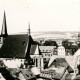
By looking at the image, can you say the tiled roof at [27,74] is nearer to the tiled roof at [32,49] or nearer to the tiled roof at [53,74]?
the tiled roof at [53,74]

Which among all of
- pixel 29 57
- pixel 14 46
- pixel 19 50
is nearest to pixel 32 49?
pixel 29 57

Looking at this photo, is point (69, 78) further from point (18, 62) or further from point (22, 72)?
point (18, 62)

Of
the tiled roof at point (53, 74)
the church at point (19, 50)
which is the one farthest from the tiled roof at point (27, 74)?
the church at point (19, 50)

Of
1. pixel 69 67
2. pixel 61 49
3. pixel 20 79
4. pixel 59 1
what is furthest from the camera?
pixel 61 49

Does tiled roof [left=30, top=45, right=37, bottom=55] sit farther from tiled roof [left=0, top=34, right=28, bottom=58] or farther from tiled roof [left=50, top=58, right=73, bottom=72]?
tiled roof [left=50, top=58, right=73, bottom=72]

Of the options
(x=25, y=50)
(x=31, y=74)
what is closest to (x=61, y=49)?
(x=25, y=50)

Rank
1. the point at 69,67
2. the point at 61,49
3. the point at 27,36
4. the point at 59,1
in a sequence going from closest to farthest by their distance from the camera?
the point at 59,1 → the point at 69,67 → the point at 27,36 → the point at 61,49

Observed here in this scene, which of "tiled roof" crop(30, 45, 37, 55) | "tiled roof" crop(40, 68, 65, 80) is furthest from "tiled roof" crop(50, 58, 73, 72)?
"tiled roof" crop(30, 45, 37, 55)
